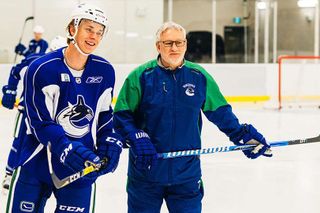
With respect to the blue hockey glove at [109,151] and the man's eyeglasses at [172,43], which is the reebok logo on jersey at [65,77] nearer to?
the blue hockey glove at [109,151]

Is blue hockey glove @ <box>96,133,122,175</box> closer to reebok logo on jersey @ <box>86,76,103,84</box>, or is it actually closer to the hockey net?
reebok logo on jersey @ <box>86,76,103,84</box>

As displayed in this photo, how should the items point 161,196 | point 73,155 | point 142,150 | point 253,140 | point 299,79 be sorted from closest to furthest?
point 73,155 → point 142,150 → point 161,196 → point 253,140 → point 299,79

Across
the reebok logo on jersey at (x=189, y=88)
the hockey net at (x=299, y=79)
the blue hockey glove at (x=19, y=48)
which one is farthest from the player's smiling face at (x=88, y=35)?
the hockey net at (x=299, y=79)

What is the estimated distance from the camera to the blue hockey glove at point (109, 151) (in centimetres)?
174

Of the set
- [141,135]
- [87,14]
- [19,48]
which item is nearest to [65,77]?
[87,14]

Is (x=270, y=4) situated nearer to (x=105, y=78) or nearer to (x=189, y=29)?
(x=189, y=29)

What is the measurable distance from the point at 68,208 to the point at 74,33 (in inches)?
21.6

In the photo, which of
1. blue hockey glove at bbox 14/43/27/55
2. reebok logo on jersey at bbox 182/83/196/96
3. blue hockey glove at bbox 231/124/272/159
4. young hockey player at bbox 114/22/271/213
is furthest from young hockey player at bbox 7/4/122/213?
blue hockey glove at bbox 14/43/27/55

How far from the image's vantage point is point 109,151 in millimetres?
1751

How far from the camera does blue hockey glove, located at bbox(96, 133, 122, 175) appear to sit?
5.71 ft

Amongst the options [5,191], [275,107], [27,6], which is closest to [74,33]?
[5,191]

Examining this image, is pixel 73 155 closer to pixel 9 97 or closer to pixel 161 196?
pixel 161 196

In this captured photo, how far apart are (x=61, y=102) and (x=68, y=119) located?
6cm

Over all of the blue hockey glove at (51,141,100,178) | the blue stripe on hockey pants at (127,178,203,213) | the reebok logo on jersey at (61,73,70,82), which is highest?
the reebok logo on jersey at (61,73,70,82)
